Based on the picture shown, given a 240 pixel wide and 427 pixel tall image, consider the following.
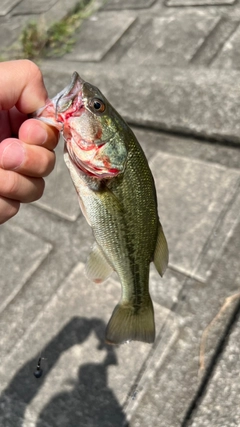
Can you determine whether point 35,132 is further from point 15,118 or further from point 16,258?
point 16,258

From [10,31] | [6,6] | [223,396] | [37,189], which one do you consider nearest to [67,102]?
[37,189]

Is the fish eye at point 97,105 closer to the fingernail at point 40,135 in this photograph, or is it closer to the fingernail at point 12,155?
the fingernail at point 40,135

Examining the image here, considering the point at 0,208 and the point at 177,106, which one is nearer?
the point at 0,208

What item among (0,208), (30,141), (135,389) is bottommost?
(135,389)

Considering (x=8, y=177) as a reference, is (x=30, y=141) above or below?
above

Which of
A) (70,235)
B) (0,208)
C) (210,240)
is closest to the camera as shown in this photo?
(0,208)

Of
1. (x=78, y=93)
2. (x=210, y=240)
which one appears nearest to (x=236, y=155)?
(x=210, y=240)

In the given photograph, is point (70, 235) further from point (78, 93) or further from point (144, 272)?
point (78, 93)
